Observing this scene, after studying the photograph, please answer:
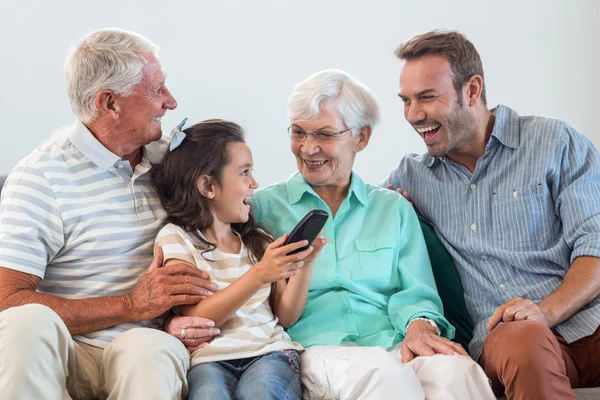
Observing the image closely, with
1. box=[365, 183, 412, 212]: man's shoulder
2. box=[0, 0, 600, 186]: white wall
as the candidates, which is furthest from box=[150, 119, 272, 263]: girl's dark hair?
box=[0, 0, 600, 186]: white wall

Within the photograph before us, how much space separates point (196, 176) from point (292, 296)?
1.33 ft

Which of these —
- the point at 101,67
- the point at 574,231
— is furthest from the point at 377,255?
the point at 101,67

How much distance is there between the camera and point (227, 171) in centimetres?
211

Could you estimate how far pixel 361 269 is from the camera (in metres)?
2.18

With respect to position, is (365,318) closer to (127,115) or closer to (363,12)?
(127,115)

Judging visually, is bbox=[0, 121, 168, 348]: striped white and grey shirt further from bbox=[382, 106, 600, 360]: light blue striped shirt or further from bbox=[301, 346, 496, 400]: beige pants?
bbox=[382, 106, 600, 360]: light blue striped shirt

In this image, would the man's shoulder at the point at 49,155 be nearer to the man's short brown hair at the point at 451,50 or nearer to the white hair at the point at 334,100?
the white hair at the point at 334,100

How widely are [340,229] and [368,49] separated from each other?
1.60m

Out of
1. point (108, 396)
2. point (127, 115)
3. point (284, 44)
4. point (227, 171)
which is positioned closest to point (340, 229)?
point (227, 171)

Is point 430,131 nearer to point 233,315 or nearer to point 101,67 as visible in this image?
point 233,315

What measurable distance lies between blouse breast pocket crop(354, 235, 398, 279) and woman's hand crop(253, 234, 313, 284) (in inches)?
14.1

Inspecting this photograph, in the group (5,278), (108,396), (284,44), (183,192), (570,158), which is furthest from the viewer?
(284,44)

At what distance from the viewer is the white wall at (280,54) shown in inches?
128

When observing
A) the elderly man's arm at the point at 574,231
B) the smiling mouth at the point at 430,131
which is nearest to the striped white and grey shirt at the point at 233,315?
the elderly man's arm at the point at 574,231
